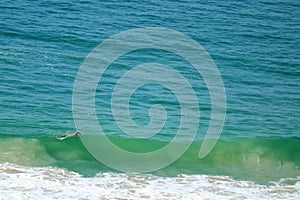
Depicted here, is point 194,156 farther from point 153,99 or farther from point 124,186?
point 153,99

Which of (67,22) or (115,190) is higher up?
(67,22)

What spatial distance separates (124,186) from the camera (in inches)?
792

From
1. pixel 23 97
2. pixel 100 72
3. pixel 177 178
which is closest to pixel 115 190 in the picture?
pixel 177 178

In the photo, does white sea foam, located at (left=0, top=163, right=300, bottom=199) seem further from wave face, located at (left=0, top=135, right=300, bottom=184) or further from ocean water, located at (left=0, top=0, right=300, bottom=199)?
wave face, located at (left=0, top=135, right=300, bottom=184)

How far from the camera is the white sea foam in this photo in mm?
19266

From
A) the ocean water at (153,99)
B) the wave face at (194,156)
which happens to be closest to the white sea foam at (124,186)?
the ocean water at (153,99)

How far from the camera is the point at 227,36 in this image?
3538 cm

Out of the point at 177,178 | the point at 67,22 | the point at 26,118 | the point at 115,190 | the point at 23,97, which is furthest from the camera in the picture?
the point at 67,22

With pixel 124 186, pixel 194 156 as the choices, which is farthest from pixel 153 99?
pixel 124 186

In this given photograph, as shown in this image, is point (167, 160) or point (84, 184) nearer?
point (84, 184)

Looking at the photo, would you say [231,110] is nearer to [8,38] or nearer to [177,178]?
[177,178]

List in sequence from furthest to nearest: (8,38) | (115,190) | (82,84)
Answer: (8,38) → (82,84) → (115,190)

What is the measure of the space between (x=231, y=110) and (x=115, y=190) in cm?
858

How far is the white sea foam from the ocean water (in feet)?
0.10
